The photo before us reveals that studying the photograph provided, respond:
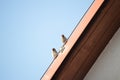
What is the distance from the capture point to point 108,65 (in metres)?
1.28

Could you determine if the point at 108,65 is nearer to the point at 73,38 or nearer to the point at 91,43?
the point at 91,43

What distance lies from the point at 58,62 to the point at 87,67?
0.76 ft

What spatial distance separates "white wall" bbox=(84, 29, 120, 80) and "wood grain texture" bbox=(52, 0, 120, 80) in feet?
0.11

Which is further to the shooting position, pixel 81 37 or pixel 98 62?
pixel 98 62

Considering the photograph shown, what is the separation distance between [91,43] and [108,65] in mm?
184

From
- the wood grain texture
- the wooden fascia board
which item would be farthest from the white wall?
the wooden fascia board

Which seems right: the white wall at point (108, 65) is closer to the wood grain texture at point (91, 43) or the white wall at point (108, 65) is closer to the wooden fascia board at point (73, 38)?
the wood grain texture at point (91, 43)

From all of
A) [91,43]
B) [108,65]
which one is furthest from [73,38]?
[108,65]

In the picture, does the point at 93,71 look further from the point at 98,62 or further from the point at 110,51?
the point at 110,51

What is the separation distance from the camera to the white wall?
1261mm

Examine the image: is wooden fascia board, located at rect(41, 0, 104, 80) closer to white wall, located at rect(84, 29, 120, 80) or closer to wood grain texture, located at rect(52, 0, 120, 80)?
wood grain texture, located at rect(52, 0, 120, 80)

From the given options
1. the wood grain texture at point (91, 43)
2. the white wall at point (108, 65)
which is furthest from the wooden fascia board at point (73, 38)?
the white wall at point (108, 65)

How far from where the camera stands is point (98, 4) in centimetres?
122

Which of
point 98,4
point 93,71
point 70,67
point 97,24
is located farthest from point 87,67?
point 98,4
